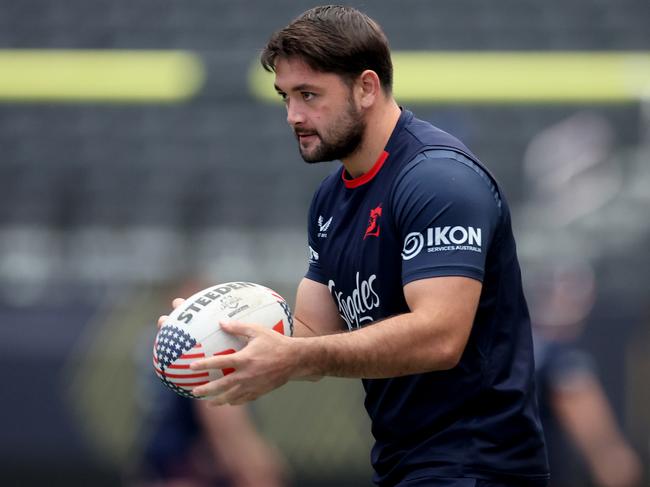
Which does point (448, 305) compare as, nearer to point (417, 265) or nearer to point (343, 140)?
point (417, 265)

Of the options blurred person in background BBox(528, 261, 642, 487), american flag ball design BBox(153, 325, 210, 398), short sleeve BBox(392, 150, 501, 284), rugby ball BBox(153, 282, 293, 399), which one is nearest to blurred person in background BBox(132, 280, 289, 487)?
blurred person in background BBox(528, 261, 642, 487)

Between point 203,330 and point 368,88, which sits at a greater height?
point 368,88

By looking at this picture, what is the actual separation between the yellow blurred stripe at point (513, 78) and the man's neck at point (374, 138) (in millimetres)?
8481

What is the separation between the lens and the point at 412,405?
12.2ft

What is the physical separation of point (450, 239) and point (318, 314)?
0.96 m

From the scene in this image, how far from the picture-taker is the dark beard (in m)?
3.70

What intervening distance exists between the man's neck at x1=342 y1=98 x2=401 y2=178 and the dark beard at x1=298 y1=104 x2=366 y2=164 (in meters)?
0.03

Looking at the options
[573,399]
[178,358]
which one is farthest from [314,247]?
[573,399]

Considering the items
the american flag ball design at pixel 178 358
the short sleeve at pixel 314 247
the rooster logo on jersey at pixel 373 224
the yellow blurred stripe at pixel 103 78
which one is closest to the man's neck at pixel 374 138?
the rooster logo on jersey at pixel 373 224

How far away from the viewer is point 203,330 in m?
3.55

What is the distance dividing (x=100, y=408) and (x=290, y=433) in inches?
58.0

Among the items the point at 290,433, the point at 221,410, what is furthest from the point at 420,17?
the point at 221,410

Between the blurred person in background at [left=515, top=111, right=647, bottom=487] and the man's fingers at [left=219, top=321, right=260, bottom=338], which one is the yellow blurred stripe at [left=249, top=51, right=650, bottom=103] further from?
the man's fingers at [left=219, top=321, right=260, bottom=338]

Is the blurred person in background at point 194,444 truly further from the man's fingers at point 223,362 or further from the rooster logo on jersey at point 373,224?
the man's fingers at point 223,362
